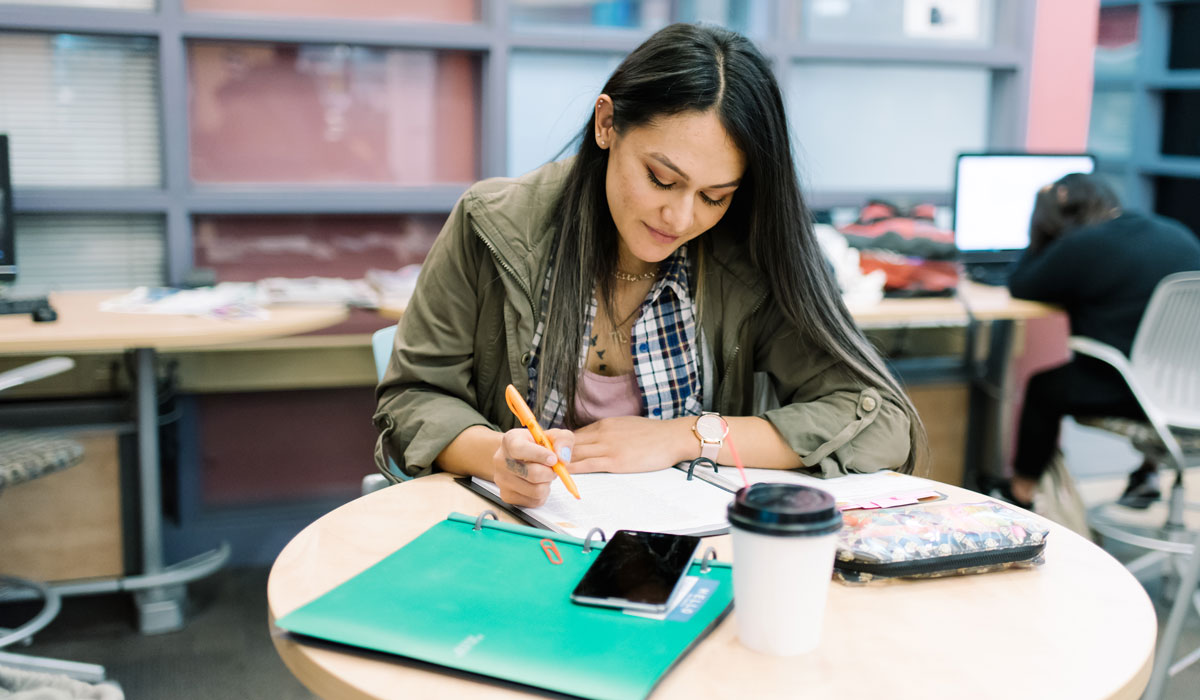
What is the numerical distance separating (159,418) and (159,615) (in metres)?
0.53

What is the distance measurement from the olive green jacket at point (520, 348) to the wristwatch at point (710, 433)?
12 millimetres

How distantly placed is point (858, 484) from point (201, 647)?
74.2 inches

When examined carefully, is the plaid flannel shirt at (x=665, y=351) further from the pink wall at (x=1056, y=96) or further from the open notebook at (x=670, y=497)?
the pink wall at (x=1056, y=96)

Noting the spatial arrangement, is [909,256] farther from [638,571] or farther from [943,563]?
[638,571]

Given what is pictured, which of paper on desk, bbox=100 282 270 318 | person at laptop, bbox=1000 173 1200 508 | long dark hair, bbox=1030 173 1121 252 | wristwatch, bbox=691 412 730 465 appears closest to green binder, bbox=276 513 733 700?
wristwatch, bbox=691 412 730 465

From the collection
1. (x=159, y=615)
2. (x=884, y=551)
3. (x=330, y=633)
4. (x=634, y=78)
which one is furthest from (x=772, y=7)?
(x=330, y=633)

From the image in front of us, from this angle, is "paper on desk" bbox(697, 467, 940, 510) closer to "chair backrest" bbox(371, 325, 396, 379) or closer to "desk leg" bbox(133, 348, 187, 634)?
"chair backrest" bbox(371, 325, 396, 379)

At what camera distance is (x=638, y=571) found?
843 mm

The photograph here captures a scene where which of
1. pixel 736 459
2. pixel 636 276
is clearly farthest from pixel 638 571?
pixel 636 276

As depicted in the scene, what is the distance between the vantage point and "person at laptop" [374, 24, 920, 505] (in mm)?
1255

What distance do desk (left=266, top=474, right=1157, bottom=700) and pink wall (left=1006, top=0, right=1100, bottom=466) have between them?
3.01 metres

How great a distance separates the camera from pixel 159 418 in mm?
2730

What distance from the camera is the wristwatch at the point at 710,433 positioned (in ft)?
4.07

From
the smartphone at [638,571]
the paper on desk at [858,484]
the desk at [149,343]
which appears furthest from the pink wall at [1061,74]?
the smartphone at [638,571]
